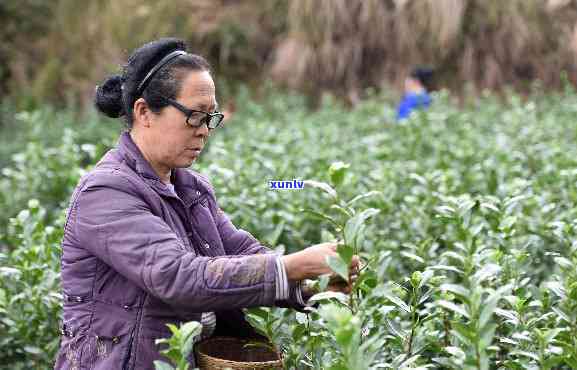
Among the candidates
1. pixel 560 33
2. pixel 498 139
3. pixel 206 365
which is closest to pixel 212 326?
pixel 206 365

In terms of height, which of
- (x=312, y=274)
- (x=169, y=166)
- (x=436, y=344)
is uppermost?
(x=169, y=166)

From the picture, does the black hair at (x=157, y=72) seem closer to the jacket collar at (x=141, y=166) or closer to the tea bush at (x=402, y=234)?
the jacket collar at (x=141, y=166)

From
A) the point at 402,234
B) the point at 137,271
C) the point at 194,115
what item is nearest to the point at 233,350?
the point at 137,271

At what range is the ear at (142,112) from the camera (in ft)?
9.36

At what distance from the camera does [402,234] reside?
4.54 m

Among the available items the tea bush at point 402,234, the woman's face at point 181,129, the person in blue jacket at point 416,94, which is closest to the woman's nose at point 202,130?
the woman's face at point 181,129

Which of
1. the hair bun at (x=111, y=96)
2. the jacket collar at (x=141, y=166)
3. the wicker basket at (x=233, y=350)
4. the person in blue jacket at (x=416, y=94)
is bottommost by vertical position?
the wicker basket at (x=233, y=350)

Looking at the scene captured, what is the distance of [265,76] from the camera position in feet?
44.0

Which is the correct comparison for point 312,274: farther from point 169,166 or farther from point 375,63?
point 375,63

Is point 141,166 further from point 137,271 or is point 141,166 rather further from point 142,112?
point 137,271

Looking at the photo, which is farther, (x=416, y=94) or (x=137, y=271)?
(x=416, y=94)

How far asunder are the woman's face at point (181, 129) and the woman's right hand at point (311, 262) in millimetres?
621

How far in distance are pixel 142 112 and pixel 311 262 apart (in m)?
0.86

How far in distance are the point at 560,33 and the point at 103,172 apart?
1174 centimetres
